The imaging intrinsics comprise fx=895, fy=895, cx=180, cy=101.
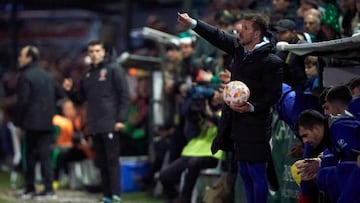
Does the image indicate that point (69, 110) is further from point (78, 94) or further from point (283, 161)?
point (283, 161)

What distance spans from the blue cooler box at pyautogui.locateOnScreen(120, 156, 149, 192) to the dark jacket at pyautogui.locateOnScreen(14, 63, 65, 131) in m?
1.22

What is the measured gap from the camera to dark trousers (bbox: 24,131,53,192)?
41.3ft

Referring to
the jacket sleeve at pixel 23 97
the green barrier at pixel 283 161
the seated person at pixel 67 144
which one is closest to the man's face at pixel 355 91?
the green barrier at pixel 283 161

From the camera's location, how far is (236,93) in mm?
7867

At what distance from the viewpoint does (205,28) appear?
27.8 feet

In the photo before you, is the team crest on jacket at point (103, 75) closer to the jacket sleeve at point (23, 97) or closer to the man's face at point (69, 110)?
the jacket sleeve at point (23, 97)

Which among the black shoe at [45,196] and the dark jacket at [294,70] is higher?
the dark jacket at [294,70]

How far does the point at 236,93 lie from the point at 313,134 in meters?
0.78

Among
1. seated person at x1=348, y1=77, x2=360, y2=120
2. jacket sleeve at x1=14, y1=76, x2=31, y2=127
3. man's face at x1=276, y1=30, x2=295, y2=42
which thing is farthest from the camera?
jacket sleeve at x1=14, y1=76, x2=31, y2=127

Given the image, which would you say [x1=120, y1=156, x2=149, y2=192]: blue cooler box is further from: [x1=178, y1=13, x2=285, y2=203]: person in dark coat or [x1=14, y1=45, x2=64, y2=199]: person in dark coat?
[x1=178, y1=13, x2=285, y2=203]: person in dark coat

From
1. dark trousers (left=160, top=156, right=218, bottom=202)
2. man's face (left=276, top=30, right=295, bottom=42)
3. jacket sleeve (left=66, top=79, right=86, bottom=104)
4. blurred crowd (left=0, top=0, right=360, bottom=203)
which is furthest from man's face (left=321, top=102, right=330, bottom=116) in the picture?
jacket sleeve (left=66, top=79, right=86, bottom=104)

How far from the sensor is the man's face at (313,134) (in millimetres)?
7551

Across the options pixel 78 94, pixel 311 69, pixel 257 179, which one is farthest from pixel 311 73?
pixel 78 94

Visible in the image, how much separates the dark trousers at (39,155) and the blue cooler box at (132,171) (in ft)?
3.54
